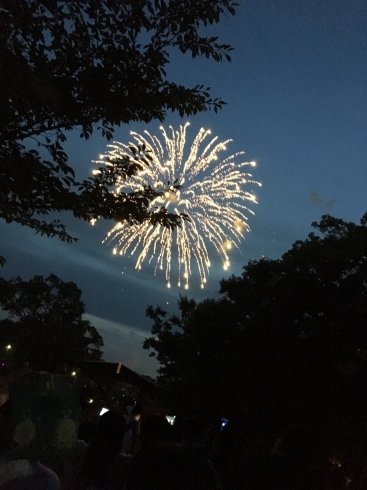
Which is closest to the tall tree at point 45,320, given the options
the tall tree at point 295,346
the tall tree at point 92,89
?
the tall tree at point 295,346

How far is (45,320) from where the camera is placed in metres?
28.7

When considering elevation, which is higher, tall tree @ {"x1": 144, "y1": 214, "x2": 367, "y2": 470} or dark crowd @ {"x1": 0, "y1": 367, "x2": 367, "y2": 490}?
tall tree @ {"x1": 144, "y1": 214, "x2": 367, "y2": 470}

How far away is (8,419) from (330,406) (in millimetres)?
11554

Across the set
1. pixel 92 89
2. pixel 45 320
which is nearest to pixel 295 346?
pixel 92 89

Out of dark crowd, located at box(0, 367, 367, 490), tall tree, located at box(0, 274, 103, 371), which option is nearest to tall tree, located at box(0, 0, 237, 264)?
dark crowd, located at box(0, 367, 367, 490)

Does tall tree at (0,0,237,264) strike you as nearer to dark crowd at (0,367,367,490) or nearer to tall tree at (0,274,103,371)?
dark crowd at (0,367,367,490)

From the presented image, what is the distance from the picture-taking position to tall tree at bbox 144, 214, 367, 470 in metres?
13.3

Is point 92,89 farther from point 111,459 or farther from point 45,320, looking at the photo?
point 45,320

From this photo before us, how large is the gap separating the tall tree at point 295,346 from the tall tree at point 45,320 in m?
10.7

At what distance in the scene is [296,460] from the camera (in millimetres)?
11633

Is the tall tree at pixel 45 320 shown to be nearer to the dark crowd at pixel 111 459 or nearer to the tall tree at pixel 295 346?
the tall tree at pixel 295 346

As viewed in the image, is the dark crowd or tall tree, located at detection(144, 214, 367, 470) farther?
tall tree, located at detection(144, 214, 367, 470)

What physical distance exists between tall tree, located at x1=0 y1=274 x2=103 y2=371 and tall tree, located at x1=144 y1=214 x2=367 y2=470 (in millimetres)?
10729

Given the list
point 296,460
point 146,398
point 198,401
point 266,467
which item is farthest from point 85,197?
point 146,398
